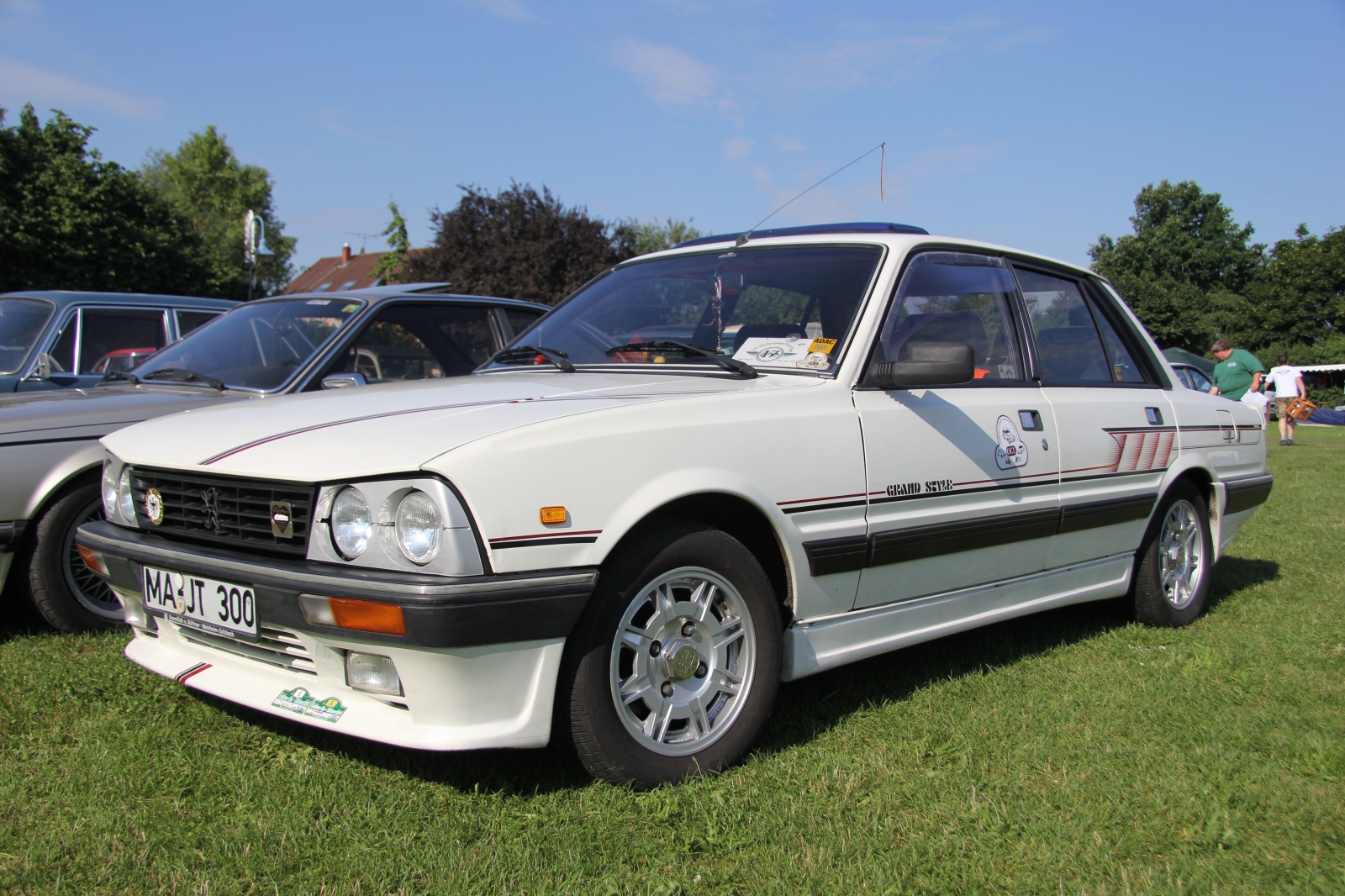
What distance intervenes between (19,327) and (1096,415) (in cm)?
648

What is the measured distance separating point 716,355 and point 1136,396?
2105 millimetres

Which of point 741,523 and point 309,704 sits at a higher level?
point 741,523

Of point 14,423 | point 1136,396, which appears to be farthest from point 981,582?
point 14,423

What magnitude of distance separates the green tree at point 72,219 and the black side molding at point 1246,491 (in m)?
28.3

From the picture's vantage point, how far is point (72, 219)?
2578cm

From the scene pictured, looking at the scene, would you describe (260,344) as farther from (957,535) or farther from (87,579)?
(957,535)

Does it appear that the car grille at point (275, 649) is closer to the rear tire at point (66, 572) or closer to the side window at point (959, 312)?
the rear tire at point (66, 572)

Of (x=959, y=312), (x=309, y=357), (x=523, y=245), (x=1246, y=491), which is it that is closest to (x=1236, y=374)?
(x=1246, y=491)

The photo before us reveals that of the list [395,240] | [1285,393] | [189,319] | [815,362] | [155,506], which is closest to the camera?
[155,506]

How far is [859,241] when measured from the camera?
3.54m

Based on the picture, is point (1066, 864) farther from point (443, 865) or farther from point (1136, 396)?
point (1136, 396)

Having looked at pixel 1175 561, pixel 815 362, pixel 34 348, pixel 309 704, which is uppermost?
pixel 34 348

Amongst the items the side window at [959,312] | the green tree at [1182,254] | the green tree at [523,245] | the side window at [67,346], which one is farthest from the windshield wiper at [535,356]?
the green tree at [1182,254]

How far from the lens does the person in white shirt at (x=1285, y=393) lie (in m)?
17.2
